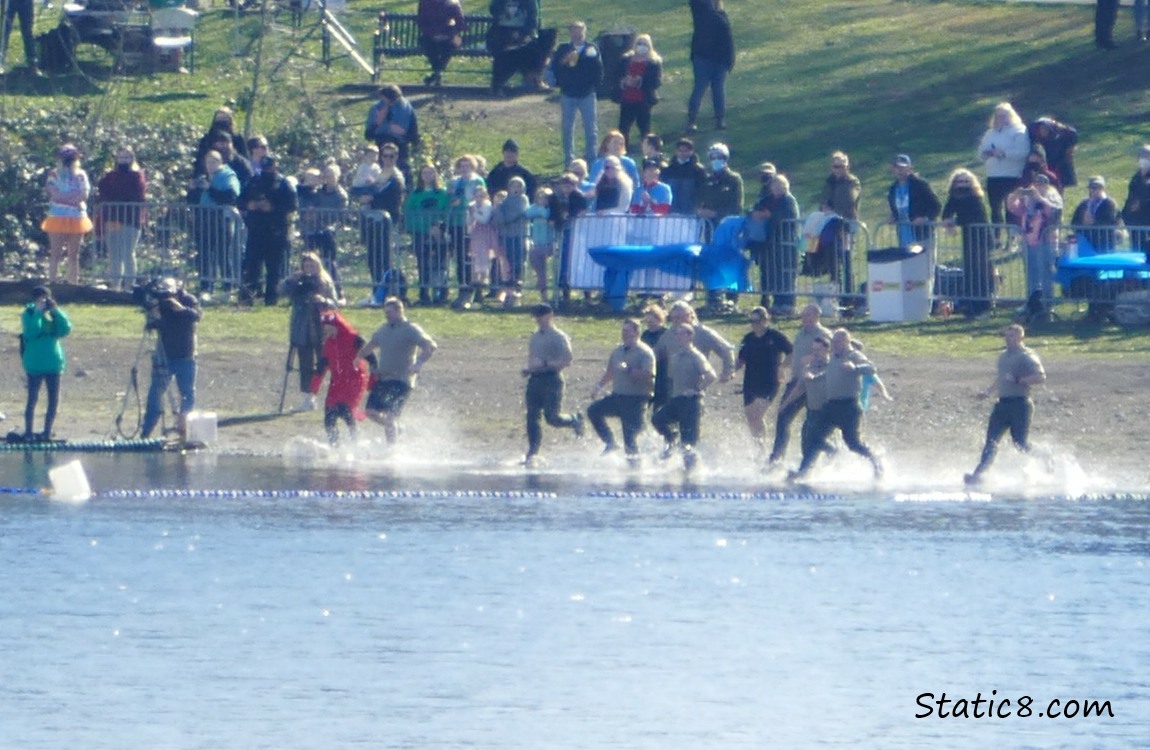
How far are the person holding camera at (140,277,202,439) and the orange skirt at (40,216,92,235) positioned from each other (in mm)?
5288

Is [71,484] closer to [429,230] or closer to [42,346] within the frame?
[42,346]

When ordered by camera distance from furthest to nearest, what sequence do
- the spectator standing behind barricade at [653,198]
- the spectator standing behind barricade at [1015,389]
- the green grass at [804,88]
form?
the green grass at [804,88] → the spectator standing behind barricade at [653,198] → the spectator standing behind barricade at [1015,389]

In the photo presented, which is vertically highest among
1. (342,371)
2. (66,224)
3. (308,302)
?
(66,224)

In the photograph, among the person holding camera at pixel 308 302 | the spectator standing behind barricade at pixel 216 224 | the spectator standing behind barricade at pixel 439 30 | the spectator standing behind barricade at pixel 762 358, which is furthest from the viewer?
the spectator standing behind barricade at pixel 439 30

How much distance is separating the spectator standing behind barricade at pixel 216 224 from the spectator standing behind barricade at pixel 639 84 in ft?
20.5

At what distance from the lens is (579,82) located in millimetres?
35438

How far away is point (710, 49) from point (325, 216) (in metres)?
7.44

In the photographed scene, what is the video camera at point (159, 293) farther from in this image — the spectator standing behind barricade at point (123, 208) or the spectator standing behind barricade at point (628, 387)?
the spectator standing behind barricade at point (123, 208)

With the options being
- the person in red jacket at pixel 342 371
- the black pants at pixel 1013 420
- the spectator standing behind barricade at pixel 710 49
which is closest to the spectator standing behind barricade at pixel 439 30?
the spectator standing behind barricade at pixel 710 49

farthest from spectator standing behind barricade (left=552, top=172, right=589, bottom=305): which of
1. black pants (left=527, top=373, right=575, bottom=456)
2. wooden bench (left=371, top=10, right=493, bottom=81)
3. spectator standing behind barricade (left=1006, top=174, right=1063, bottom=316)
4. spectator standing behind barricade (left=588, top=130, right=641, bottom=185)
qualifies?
wooden bench (left=371, top=10, right=493, bottom=81)

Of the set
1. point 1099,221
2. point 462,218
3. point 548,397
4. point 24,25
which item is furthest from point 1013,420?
point 24,25

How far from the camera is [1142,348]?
2930 cm

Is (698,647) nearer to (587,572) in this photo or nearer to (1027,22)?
(587,572)

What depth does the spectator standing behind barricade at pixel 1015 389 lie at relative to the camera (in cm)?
2400
